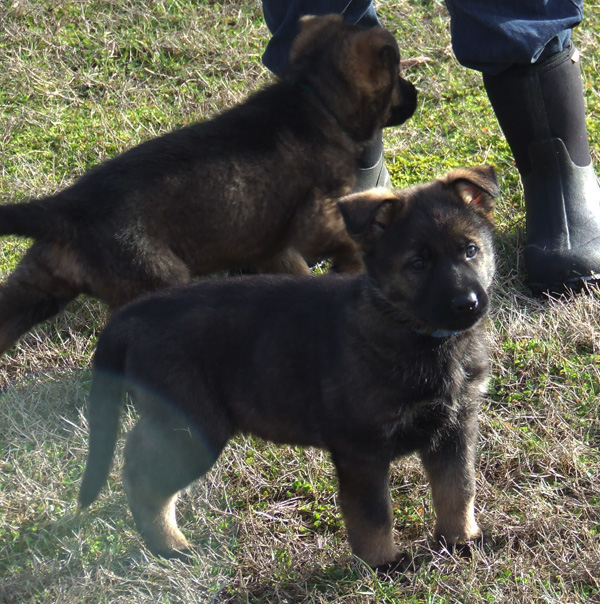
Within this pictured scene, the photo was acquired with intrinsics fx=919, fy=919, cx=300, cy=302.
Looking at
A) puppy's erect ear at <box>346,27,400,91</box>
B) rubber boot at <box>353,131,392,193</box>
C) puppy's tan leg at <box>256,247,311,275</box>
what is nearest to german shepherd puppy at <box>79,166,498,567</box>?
puppy's tan leg at <box>256,247,311,275</box>

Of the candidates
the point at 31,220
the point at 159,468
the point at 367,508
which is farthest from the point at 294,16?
the point at 367,508

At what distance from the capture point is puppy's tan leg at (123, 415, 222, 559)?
282 centimetres

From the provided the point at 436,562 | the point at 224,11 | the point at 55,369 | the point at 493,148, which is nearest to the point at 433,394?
the point at 436,562

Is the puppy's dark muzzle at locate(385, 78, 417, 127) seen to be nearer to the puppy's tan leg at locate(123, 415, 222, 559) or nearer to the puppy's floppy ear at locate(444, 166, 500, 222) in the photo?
the puppy's floppy ear at locate(444, 166, 500, 222)

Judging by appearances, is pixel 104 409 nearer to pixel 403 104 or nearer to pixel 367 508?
pixel 367 508

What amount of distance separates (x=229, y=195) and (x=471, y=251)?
1312 mm

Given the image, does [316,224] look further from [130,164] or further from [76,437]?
[76,437]

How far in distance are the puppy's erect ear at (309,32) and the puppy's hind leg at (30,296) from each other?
1586 millimetres

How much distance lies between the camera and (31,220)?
11.2 ft

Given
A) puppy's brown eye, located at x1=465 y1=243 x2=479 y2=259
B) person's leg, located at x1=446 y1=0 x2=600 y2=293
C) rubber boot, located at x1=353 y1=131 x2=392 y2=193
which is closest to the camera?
puppy's brown eye, located at x1=465 y1=243 x2=479 y2=259

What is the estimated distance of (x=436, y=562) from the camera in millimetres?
2775

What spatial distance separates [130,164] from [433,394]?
5.41ft

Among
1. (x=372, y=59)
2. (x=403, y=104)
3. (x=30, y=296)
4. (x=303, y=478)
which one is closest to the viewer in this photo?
(x=303, y=478)

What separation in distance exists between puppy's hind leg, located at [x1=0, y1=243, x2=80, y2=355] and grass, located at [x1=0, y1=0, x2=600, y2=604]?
0.27 m
